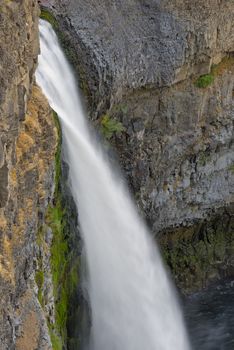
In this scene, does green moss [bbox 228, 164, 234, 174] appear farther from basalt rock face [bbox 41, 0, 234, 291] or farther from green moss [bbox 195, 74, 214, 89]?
green moss [bbox 195, 74, 214, 89]

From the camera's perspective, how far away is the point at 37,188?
941 cm

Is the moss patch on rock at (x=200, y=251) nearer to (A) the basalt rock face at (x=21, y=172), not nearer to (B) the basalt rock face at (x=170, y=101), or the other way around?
(B) the basalt rock face at (x=170, y=101)

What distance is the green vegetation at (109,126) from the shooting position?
1611 centimetres

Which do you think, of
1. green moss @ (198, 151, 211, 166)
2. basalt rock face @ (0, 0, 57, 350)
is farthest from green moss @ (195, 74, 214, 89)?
basalt rock face @ (0, 0, 57, 350)

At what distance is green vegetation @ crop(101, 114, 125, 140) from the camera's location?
16109 mm

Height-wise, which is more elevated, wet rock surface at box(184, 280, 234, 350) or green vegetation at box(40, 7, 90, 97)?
green vegetation at box(40, 7, 90, 97)

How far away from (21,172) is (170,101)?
9.91 m

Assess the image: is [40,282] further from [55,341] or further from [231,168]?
[231,168]

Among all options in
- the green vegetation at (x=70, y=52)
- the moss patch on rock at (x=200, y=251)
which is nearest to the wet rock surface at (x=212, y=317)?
the moss patch on rock at (x=200, y=251)

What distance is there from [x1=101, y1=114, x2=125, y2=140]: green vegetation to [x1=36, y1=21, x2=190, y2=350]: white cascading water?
34.2 inches

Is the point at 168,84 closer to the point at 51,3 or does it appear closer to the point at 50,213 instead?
the point at 51,3

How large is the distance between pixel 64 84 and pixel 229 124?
7.03 metres

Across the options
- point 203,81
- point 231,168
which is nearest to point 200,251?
point 231,168

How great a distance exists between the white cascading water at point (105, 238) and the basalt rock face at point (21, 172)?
A: 10.2 feet
